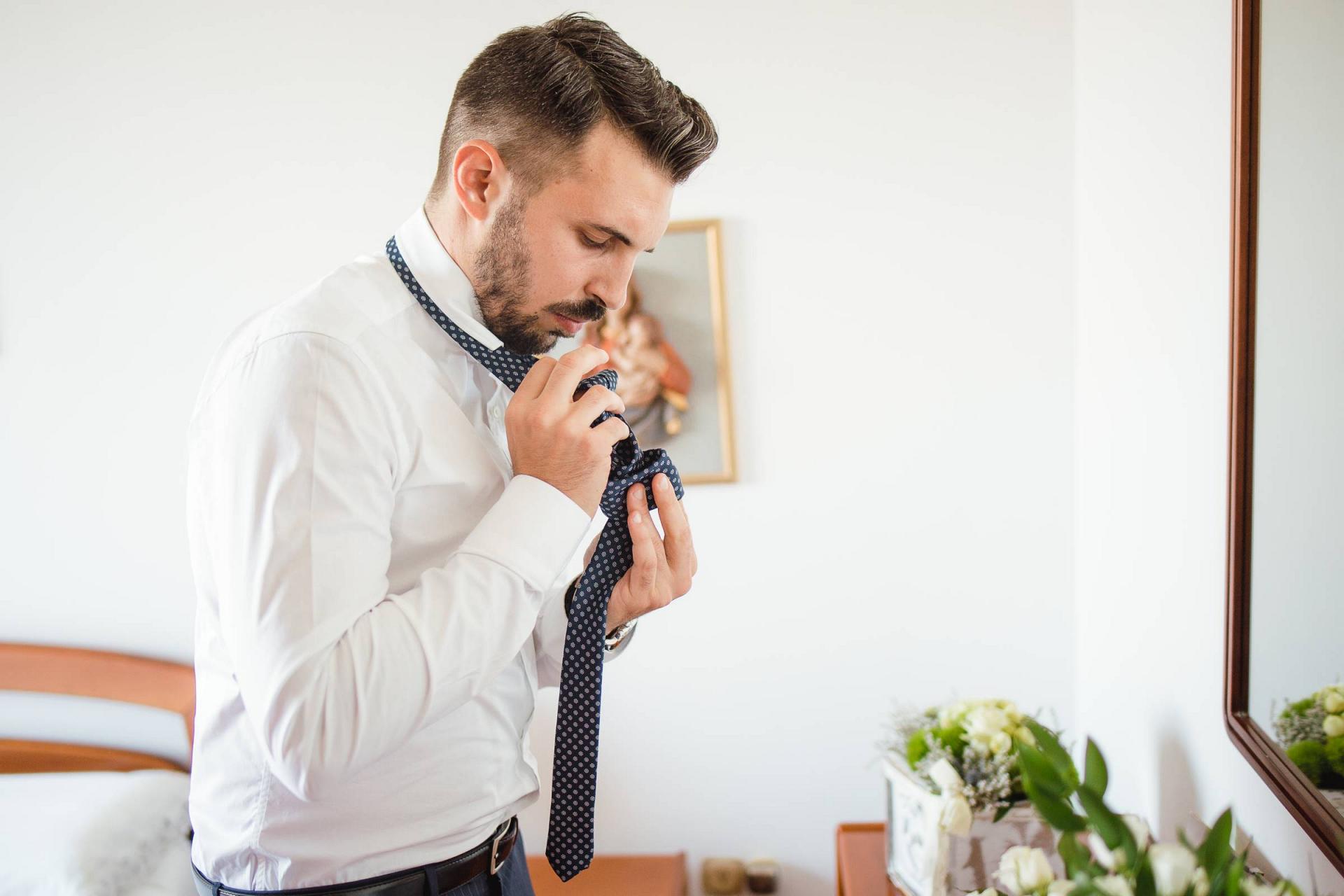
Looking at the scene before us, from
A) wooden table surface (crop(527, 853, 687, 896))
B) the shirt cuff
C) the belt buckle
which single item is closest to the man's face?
the shirt cuff

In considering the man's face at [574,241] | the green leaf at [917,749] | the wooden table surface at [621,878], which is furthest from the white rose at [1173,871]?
the wooden table surface at [621,878]

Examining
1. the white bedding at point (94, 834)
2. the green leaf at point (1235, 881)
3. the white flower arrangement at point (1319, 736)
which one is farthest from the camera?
the white bedding at point (94, 834)

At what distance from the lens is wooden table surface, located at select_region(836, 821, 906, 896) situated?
165 centimetres

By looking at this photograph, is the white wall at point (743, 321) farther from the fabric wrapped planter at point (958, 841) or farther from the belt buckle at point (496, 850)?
the belt buckle at point (496, 850)

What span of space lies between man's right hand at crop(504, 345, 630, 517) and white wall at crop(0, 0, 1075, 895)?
3.91ft

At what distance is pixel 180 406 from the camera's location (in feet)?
7.32

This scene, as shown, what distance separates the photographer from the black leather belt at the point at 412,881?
0.95 meters

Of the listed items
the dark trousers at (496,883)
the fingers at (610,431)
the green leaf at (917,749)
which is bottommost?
the green leaf at (917,749)

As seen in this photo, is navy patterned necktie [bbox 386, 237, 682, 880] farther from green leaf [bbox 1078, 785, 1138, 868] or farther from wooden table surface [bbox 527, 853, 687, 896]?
wooden table surface [bbox 527, 853, 687, 896]

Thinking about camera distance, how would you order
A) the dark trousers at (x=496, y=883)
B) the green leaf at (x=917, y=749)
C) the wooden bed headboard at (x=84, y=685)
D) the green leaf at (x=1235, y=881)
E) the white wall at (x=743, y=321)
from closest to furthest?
the green leaf at (x=1235, y=881)
the dark trousers at (x=496, y=883)
the green leaf at (x=917, y=749)
the white wall at (x=743, y=321)
the wooden bed headboard at (x=84, y=685)

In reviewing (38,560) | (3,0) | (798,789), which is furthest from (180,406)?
(798,789)

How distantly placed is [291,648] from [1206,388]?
3.51ft

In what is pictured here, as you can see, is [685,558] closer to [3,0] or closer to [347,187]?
[347,187]

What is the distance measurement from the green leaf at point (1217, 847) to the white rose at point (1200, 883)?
0.08 ft
